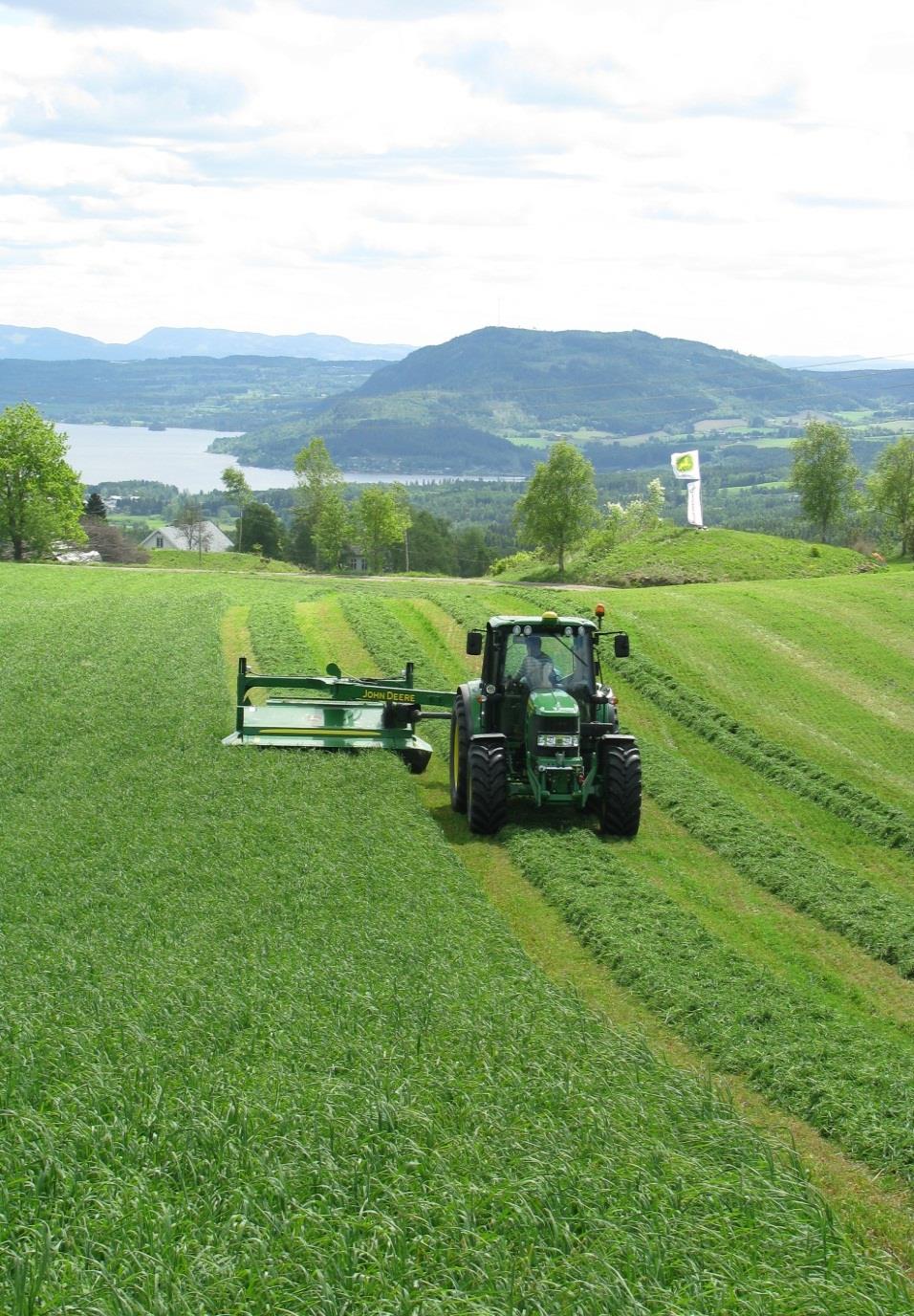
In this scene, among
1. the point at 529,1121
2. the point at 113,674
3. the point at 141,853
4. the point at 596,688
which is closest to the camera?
the point at 529,1121

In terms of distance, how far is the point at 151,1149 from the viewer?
7.70m

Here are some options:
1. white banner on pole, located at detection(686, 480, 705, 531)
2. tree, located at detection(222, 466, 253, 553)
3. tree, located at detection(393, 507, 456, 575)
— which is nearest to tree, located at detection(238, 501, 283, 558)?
tree, located at detection(222, 466, 253, 553)

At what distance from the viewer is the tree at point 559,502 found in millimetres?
71062

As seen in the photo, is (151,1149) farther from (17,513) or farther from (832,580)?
(17,513)

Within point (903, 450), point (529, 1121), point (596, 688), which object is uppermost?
point (903, 450)

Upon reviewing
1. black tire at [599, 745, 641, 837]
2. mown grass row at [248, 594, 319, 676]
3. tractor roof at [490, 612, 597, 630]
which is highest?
tractor roof at [490, 612, 597, 630]

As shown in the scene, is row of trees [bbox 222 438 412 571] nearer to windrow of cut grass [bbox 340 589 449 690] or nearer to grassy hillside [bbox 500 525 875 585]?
grassy hillside [bbox 500 525 875 585]

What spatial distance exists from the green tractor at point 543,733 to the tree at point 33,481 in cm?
5278

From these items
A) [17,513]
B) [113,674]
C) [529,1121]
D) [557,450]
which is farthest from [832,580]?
[17,513]

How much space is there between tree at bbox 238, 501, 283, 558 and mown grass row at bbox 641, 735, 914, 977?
106 m

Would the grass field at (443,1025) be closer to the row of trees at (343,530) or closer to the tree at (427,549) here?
the row of trees at (343,530)

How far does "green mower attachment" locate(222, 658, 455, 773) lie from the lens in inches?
870

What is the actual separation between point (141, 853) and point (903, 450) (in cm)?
6654

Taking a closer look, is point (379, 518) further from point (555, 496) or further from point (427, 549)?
point (427, 549)
